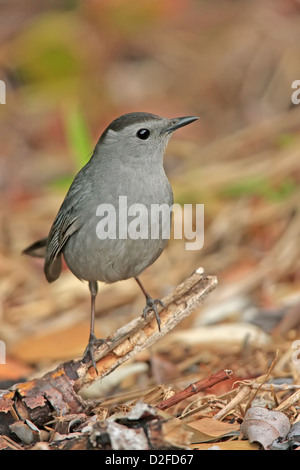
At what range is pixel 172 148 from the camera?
23.8 ft

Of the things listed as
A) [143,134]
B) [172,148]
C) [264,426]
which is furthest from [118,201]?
[172,148]

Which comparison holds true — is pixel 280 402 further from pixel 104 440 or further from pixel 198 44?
pixel 198 44

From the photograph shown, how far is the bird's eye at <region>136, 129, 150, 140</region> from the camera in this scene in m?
3.88

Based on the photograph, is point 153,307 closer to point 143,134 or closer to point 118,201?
point 118,201

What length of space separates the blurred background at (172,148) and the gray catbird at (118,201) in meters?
0.94

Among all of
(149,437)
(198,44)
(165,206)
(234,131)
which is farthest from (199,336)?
(198,44)

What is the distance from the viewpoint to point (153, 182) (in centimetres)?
377

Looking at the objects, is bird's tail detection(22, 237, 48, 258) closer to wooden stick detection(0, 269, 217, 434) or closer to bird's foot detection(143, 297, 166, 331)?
bird's foot detection(143, 297, 166, 331)

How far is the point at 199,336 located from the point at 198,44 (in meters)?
5.10

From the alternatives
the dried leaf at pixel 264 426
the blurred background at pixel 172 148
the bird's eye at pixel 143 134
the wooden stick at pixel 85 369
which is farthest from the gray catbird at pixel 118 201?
the blurred background at pixel 172 148

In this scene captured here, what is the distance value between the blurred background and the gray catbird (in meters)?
0.94

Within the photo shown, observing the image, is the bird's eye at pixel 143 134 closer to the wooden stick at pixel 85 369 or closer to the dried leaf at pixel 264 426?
the wooden stick at pixel 85 369

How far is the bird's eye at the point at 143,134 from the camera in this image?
12.7ft

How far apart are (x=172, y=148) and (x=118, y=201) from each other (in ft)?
12.1
